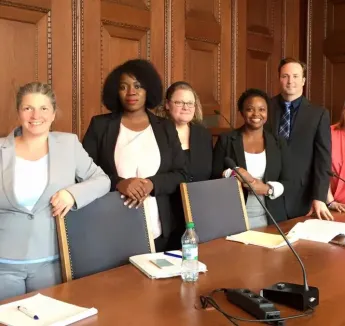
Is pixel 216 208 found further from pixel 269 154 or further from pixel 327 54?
pixel 327 54

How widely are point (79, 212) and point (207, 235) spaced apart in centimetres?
66

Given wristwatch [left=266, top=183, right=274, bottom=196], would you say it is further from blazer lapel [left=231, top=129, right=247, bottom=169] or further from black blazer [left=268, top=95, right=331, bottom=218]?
black blazer [left=268, top=95, right=331, bottom=218]

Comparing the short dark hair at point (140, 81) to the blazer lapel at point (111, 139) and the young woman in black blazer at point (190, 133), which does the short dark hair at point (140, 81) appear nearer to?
the blazer lapel at point (111, 139)

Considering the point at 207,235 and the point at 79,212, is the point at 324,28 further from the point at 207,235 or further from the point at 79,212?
the point at 79,212

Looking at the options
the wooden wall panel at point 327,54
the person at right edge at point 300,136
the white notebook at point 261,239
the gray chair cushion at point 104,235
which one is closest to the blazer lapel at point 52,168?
the gray chair cushion at point 104,235

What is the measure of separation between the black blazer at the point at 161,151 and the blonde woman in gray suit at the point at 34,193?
387 mm

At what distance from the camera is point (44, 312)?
4.67ft

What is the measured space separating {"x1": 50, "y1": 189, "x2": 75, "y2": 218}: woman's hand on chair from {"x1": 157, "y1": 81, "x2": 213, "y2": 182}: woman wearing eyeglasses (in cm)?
94

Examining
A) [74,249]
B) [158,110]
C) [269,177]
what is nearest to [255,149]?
[269,177]

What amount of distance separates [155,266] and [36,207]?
1.53ft

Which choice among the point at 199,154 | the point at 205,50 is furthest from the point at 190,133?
the point at 205,50

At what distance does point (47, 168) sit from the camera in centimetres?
199

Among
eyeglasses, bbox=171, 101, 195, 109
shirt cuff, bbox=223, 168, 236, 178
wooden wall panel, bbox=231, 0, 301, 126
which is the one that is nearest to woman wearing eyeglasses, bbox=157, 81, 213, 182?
eyeglasses, bbox=171, 101, 195, 109

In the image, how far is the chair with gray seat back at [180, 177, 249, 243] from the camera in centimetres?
239
